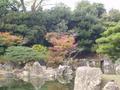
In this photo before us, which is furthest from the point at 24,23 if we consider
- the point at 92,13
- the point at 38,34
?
the point at 92,13

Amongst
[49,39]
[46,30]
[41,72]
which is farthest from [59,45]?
[41,72]

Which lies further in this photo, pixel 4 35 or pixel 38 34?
pixel 38 34

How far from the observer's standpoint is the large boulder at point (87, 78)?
8.71 m

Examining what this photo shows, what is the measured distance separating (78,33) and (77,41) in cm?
64

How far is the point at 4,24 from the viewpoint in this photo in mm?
27703

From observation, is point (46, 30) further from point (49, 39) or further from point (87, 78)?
point (87, 78)

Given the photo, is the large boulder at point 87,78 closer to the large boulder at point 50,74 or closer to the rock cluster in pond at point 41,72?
the large boulder at point 50,74

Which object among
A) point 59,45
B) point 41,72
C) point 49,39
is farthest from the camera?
point 49,39

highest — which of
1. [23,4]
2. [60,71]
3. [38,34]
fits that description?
[23,4]

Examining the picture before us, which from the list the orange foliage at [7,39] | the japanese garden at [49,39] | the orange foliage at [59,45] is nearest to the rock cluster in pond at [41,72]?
the japanese garden at [49,39]

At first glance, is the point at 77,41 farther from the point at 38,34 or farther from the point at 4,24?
the point at 4,24

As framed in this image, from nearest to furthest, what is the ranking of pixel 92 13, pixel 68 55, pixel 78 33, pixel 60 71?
pixel 60 71, pixel 68 55, pixel 78 33, pixel 92 13

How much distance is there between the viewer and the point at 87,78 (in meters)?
8.74

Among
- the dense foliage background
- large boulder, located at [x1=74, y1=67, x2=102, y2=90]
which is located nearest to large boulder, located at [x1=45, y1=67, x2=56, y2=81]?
the dense foliage background
